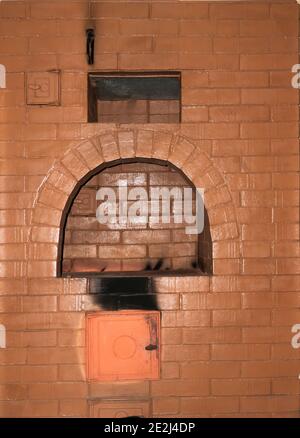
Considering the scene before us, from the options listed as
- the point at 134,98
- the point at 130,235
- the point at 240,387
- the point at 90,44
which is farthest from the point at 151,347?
the point at 90,44

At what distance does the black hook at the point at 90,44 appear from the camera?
3.62m

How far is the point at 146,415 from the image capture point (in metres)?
3.70

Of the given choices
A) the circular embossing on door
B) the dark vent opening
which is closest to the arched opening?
the dark vent opening

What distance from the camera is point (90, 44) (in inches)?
143

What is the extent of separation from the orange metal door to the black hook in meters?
2.26

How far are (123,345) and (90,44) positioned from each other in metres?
2.67

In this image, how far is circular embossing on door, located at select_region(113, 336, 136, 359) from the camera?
12.1ft

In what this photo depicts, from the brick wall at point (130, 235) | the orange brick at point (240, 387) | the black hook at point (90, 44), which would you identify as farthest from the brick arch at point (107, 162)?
the orange brick at point (240, 387)

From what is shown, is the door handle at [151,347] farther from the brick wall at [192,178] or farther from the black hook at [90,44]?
the black hook at [90,44]
